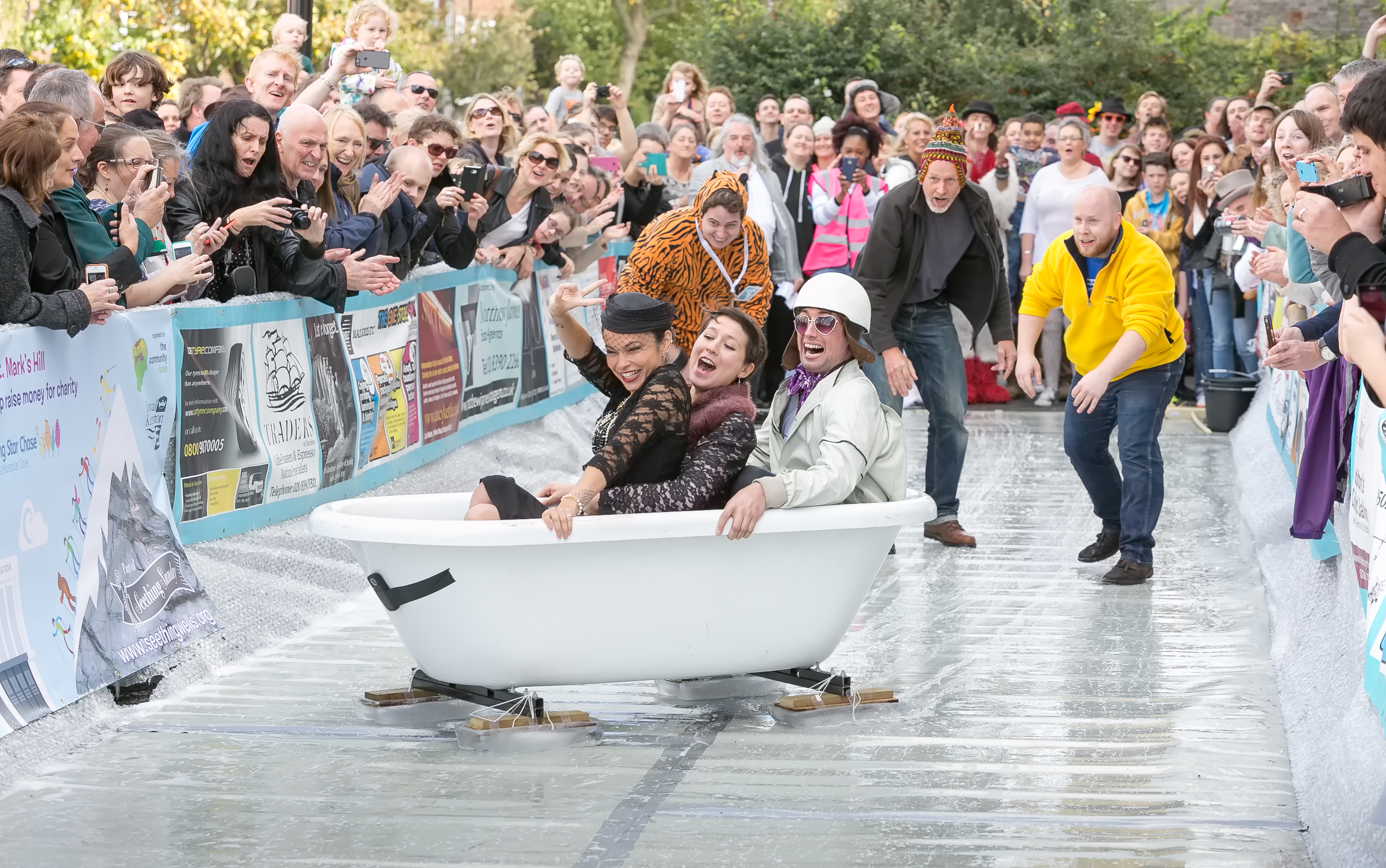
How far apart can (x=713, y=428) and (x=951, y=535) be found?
3.29 m

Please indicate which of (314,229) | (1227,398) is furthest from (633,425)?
(1227,398)

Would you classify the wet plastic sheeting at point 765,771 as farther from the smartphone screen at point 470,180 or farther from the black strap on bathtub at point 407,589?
the smartphone screen at point 470,180

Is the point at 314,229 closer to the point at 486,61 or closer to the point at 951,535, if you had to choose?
the point at 951,535

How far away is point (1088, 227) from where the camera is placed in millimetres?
7176

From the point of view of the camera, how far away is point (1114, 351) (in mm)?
7105

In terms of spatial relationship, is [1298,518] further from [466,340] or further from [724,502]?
[466,340]

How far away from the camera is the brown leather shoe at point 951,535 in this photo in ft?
27.6

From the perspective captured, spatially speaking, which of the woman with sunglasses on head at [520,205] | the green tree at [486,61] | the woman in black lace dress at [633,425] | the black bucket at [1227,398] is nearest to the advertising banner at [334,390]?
the woman with sunglasses on head at [520,205]

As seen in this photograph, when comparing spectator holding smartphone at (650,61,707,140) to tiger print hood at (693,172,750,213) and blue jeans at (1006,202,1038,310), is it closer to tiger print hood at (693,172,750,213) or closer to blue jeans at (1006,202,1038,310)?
blue jeans at (1006,202,1038,310)

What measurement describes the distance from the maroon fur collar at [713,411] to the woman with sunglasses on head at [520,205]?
14.3 ft

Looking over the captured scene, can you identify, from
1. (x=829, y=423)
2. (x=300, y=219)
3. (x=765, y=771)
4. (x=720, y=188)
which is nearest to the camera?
(x=765, y=771)

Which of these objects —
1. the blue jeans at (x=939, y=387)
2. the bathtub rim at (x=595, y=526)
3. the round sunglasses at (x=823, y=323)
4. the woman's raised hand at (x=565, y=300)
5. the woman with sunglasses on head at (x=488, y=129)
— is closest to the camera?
the bathtub rim at (x=595, y=526)

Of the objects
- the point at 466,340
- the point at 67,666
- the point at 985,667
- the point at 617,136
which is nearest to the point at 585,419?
the point at 466,340

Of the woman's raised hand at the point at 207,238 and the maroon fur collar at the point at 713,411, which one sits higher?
the woman's raised hand at the point at 207,238
